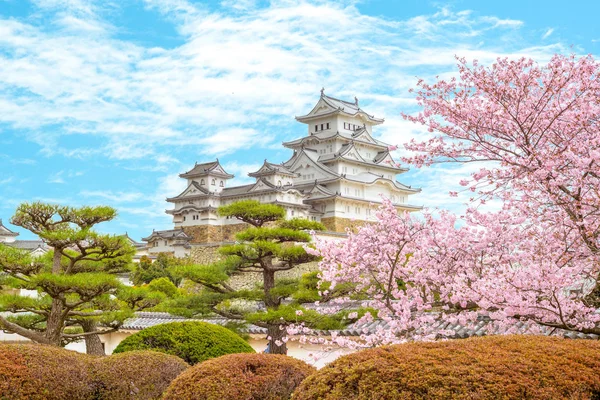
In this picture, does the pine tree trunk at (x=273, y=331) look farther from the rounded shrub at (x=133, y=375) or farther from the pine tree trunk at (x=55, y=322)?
the rounded shrub at (x=133, y=375)

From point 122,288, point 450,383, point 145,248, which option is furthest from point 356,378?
point 145,248

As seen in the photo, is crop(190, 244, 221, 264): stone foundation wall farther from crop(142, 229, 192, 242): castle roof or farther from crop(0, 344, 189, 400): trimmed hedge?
crop(0, 344, 189, 400): trimmed hedge

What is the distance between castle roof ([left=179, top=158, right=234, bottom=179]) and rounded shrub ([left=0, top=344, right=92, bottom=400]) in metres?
37.2

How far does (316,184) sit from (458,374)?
124 ft

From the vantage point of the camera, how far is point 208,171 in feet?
146

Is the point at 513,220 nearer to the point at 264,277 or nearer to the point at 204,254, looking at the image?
the point at 264,277

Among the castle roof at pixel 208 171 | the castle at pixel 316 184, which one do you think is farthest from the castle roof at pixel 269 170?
the castle roof at pixel 208 171

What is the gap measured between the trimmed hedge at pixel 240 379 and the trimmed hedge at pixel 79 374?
1315 mm

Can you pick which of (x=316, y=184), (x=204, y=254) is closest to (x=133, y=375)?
(x=204, y=254)

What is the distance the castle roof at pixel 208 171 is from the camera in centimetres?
4488

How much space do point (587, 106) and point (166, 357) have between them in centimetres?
601

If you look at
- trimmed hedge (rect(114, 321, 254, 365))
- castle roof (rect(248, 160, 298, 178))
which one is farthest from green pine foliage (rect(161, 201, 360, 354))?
castle roof (rect(248, 160, 298, 178))

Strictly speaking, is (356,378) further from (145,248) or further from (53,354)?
(145,248)

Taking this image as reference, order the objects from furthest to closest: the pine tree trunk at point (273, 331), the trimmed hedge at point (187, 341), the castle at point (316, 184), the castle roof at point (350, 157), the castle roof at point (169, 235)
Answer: the castle roof at point (350, 157)
the castle roof at point (169, 235)
the castle at point (316, 184)
the pine tree trunk at point (273, 331)
the trimmed hedge at point (187, 341)
